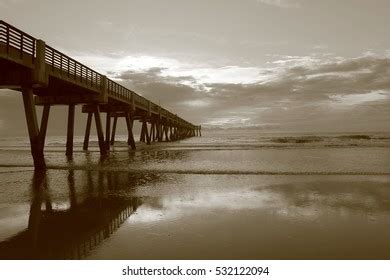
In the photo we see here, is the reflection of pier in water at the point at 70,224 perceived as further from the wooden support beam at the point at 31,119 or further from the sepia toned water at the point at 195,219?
the wooden support beam at the point at 31,119

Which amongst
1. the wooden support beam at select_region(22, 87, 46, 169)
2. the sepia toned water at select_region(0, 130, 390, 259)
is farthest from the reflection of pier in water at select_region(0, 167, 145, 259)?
the wooden support beam at select_region(22, 87, 46, 169)

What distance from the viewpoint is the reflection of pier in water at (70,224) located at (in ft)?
13.7

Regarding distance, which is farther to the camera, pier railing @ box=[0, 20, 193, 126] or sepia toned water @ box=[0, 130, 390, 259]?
pier railing @ box=[0, 20, 193, 126]

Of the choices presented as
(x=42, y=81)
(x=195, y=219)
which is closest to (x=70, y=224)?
(x=195, y=219)

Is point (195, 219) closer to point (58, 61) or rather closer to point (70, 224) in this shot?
point (70, 224)

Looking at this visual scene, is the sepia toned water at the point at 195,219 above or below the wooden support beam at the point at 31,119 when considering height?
below

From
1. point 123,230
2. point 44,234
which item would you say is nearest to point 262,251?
point 123,230

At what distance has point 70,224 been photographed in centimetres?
540

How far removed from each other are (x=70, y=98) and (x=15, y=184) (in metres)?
10.3

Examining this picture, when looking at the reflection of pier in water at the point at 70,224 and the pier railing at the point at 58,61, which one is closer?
the reflection of pier in water at the point at 70,224

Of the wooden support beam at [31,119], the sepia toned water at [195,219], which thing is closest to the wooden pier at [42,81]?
Answer: the wooden support beam at [31,119]

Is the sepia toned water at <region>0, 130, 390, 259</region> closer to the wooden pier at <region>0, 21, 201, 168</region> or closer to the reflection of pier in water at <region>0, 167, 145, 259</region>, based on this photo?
the reflection of pier in water at <region>0, 167, 145, 259</region>

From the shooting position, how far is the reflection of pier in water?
4.18 metres
